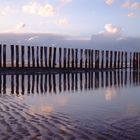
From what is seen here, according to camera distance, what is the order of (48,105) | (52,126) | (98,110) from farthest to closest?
(48,105)
(98,110)
(52,126)

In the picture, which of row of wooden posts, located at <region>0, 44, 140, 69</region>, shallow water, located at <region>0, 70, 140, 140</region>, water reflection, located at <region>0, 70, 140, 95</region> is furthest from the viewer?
row of wooden posts, located at <region>0, 44, 140, 69</region>

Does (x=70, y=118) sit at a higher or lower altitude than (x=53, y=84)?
higher

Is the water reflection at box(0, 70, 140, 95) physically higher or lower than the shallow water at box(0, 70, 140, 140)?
lower

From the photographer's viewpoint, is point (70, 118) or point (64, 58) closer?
point (70, 118)

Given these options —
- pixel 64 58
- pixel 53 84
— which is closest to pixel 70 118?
pixel 53 84

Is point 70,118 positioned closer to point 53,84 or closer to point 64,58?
point 53,84

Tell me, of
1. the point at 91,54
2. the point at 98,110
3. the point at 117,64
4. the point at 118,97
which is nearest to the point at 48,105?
the point at 98,110

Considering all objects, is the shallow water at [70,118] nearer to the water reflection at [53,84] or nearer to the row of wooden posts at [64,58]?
the water reflection at [53,84]

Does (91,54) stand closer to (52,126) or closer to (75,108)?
(75,108)

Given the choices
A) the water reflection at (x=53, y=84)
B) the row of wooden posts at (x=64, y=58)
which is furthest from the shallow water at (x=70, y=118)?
the row of wooden posts at (x=64, y=58)

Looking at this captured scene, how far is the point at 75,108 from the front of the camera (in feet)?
35.5

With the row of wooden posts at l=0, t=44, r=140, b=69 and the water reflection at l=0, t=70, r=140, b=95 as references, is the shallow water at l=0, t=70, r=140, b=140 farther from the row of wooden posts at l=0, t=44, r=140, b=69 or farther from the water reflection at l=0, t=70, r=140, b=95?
the row of wooden posts at l=0, t=44, r=140, b=69

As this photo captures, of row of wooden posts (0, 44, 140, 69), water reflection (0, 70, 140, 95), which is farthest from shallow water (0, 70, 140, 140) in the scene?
row of wooden posts (0, 44, 140, 69)

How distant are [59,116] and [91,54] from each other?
28991mm
